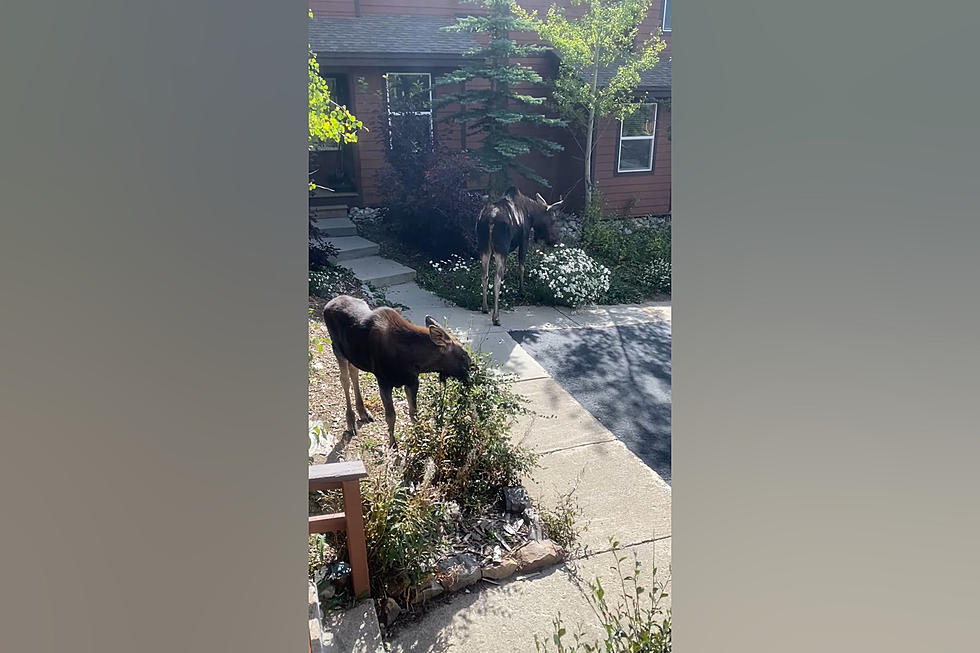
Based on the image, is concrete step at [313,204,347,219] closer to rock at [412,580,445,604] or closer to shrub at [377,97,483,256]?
shrub at [377,97,483,256]

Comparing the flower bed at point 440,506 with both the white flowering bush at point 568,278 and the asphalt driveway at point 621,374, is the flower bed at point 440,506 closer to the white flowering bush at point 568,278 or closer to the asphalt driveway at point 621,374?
the asphalt driveway at point 621,374

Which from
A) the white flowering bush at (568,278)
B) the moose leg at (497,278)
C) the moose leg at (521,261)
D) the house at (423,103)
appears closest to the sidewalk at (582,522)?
the moose leg at (497,278)

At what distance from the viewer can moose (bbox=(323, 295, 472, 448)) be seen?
15.8 feet

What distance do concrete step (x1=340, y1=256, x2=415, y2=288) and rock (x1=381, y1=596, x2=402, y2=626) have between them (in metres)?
6.24

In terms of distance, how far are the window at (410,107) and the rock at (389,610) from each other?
30.6 ft

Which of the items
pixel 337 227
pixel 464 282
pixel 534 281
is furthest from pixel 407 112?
pixel 534 281

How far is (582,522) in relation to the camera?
14.8ft

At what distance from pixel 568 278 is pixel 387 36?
6.03 m

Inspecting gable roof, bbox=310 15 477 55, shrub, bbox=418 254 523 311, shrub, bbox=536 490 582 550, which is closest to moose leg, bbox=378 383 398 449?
shrub, bbox=536 490 582 550

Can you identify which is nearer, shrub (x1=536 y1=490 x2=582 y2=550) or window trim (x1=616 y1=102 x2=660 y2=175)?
shrub (x1=536 y1=490 x2=582 y2=550)
